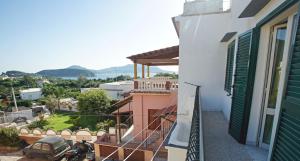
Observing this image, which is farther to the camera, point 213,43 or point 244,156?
point 213,43

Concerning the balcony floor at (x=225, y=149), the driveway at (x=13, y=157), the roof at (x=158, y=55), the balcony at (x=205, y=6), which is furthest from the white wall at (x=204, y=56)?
the driveway at (x=13, y=157)

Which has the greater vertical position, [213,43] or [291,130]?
[213,43]

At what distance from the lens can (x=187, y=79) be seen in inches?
210

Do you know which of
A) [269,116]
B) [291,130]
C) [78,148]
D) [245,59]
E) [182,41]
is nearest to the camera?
[291,130]

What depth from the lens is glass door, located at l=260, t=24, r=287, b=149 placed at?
7.86 feet

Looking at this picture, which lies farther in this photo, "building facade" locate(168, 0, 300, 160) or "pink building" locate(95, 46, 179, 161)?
"pink building" locate(95, 46, 179, 161)

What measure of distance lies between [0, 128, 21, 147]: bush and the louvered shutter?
13584mm

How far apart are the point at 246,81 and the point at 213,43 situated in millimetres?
2678

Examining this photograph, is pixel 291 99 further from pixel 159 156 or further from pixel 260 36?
pixel 159 156

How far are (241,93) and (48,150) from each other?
9113mm

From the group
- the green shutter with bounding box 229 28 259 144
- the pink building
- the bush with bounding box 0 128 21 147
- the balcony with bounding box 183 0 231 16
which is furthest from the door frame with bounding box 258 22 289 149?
the bush with bounding box 0 128 21 147

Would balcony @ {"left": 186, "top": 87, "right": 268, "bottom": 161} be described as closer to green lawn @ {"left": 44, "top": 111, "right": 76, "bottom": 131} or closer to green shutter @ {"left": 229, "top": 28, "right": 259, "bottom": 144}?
green shutter @ {"left": 229, "top": 28, "right": 259, "bottom": 144}

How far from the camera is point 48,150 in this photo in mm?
7977

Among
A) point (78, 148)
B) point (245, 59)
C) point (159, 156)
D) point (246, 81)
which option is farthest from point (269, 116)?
point (78, 148)
